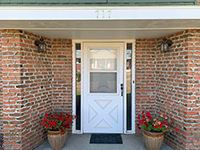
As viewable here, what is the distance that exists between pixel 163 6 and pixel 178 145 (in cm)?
264

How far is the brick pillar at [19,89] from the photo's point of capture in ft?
9.20

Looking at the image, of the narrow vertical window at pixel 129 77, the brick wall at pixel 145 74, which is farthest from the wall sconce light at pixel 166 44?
the narrow vertical window at pixel 129 77

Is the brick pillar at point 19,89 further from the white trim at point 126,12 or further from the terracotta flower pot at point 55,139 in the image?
the white trim at point 126,12

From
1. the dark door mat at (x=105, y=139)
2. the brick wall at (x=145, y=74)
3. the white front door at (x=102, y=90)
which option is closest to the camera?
the dark door mat at (x=105, y=139)

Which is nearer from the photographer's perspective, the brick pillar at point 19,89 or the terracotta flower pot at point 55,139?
the brick pillar at point 19,89

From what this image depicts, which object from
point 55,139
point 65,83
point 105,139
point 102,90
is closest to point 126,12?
point 102,90

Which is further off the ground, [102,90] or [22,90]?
[22,90]

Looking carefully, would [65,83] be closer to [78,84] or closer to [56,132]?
[78,84]

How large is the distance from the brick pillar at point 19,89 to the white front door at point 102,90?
127 centimetres

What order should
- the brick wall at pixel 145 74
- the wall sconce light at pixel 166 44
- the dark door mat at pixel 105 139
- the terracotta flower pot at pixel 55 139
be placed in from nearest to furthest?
the terracotta flower pot at pixel 55 139 < the wall sconce light at pixel 166 44 < the dark door mat at pixel 105 139 < the brick wall at pixel 145 74

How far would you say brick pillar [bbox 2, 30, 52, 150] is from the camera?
9.20 ft

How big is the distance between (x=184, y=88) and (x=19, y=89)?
314cm

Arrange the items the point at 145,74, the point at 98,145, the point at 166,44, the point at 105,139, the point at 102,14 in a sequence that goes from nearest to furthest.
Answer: the point at 102,14 → the point at 166,44 → the point at 98,145 → the point at 105,139 → the point at 145,74

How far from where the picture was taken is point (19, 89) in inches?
111
